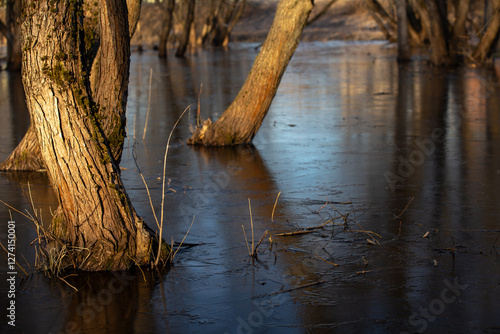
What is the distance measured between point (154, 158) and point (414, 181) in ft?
11.0

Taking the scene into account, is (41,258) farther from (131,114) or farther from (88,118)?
(131,114)

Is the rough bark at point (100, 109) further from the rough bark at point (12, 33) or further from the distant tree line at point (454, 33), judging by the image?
the rough bark at point (12, 33)

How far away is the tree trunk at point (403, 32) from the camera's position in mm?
25297

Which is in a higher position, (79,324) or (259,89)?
(259,89)

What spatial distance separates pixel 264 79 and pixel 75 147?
16.1 ft

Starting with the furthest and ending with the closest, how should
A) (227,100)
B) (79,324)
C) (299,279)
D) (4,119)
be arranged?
(227,100) → (4,119) → (299,279) → (79,324)

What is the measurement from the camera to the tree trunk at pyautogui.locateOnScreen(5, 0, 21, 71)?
25.3 metres

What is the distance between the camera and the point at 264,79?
9.30 meters

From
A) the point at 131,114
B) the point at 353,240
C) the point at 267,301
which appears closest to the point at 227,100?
the point at 131,114

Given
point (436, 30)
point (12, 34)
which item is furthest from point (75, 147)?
point (12, 34)

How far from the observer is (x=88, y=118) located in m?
4.77

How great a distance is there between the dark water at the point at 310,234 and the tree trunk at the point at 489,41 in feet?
33.9

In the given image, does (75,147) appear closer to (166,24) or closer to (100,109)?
(100,109)

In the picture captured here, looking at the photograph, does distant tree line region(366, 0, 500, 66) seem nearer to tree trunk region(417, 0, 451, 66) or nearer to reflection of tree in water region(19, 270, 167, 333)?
tree trunk region(417, 0, 451, 66)
